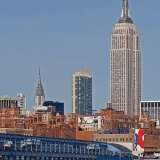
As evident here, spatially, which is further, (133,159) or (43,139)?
(133,159)

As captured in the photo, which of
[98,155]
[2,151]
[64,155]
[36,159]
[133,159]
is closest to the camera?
[2,151]

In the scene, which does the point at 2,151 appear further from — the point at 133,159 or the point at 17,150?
the point at 133,159

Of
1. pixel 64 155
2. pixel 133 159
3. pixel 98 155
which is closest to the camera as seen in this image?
pixel 64 155

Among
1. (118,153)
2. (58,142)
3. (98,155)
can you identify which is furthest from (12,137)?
(118,153)

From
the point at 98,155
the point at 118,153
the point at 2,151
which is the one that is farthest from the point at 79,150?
the point at 2,151

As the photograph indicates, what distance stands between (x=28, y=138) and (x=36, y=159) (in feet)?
13.1

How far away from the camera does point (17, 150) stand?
499 feet

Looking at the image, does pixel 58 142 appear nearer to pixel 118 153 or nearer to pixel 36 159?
pixel 36 159

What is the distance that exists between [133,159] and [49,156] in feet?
124

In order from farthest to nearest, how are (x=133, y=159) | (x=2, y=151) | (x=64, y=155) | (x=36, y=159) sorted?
(x=133, y=159) < (x=64, y=155) < (x=36, y=159) < (x=2, y=151)

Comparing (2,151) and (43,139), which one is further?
(43,139)

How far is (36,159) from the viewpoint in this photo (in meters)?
158

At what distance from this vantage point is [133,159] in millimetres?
196375

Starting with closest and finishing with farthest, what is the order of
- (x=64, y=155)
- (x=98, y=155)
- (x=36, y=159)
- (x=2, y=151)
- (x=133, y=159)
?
(x=2, y=151) → (x=36, y=159) → (x=64, y=155) → (x=98, y=155) → (x=133, y=159)
